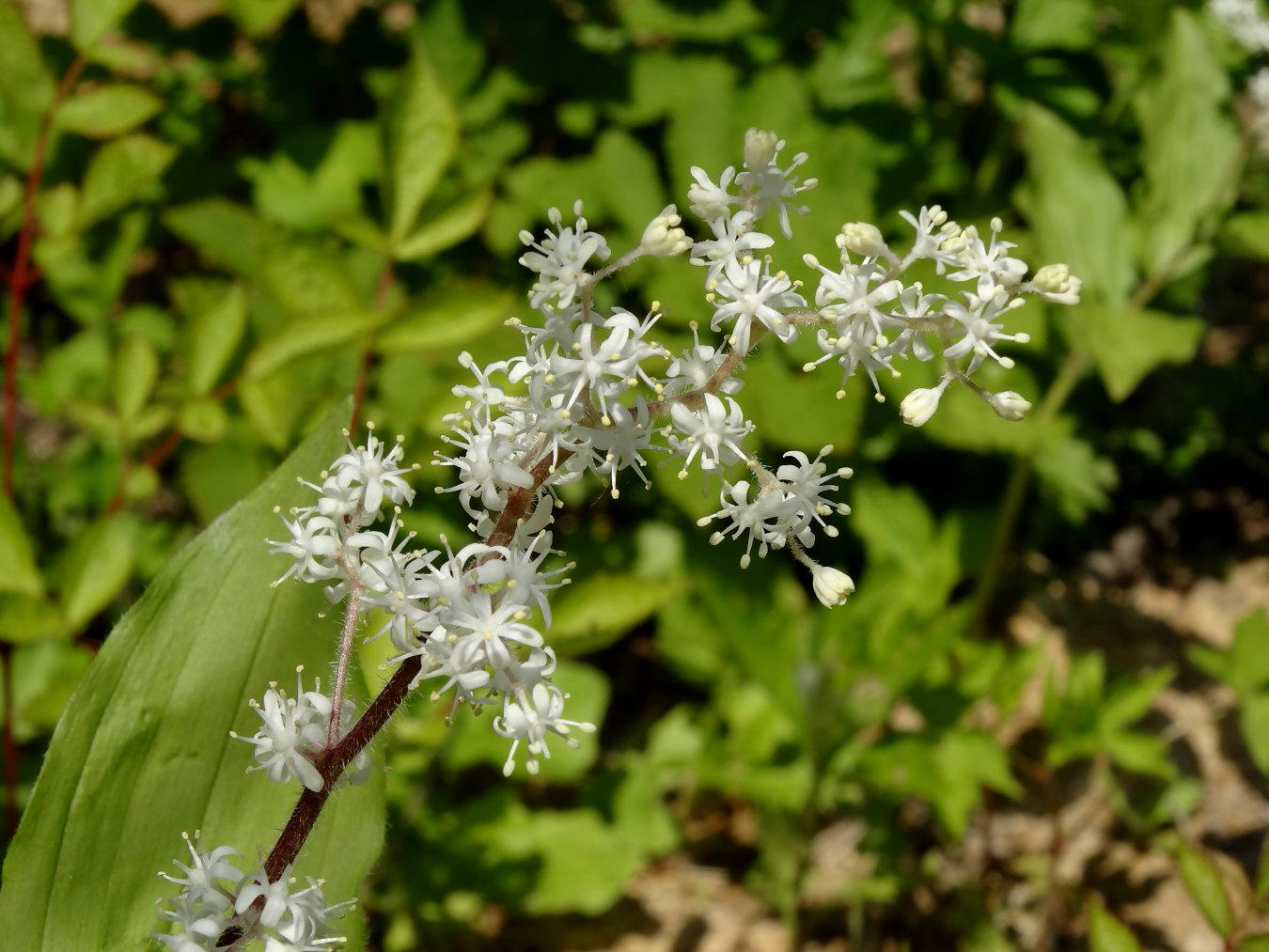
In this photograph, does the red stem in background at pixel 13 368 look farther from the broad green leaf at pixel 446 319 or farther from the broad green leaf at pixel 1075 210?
the broad green leaf at pixel 1075 210

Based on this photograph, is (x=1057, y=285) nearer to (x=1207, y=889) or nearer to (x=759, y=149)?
(x=759, y=149)

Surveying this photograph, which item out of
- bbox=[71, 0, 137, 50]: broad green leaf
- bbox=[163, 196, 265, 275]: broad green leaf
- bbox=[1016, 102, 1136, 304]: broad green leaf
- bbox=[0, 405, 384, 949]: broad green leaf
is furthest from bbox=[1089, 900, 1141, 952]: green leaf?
bbox=[71, 0, 137, 50]: broad green leaf

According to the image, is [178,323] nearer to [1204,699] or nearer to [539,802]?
[539,802]

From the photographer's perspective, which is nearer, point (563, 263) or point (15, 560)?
point (563, 263)

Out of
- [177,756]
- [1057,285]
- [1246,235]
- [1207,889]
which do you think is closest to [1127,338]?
[1246,235]

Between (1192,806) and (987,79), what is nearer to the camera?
(1192,806)

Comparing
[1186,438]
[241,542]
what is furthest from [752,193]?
[1186,438]

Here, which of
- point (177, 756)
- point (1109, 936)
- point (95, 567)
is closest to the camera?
point (177, 756)
